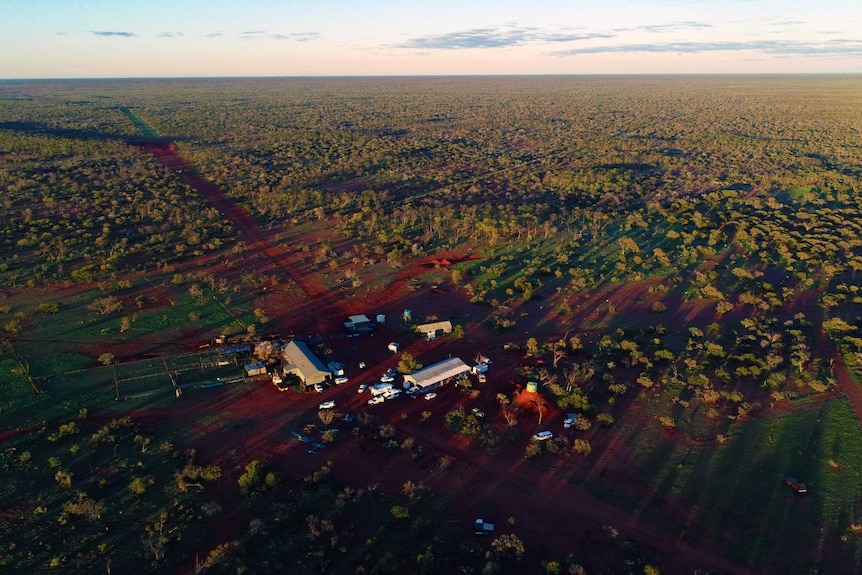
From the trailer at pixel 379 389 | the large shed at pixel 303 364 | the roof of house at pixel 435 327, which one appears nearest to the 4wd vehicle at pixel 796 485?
the trailer at pixel 379 389

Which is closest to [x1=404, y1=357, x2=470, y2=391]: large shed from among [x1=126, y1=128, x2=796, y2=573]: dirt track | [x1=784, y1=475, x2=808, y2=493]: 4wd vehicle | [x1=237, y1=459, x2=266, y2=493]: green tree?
[x1=126, y1=128, x2=796, y2=573]: dirt track

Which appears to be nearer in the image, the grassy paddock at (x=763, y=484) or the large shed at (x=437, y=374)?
the grassy paddock at (x=763, y=484)

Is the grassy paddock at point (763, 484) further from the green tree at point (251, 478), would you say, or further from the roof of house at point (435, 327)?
the green tree at point (251, 478)

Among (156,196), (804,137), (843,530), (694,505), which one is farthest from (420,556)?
(804,137)

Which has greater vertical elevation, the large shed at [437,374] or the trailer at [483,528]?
the large shed at [437,374]

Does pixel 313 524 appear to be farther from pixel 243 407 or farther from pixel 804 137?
pixel 804 137

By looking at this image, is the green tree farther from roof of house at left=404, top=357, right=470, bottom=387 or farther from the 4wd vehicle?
the 4wd vehicle
